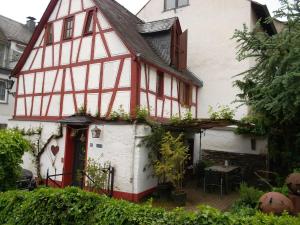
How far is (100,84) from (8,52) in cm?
1460

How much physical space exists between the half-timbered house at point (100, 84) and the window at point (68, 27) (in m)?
0.04

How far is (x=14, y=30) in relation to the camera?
25.6 meters

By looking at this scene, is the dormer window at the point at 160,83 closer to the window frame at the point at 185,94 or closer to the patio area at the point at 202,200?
the window frame at the point at 185,94

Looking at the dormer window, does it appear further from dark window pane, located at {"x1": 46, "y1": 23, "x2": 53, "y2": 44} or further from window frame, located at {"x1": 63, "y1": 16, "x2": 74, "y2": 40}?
dark window pane, located at {"x1": 46, "y1": 23, "x2": 53, "y2": 44}

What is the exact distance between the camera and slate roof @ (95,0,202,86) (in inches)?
475

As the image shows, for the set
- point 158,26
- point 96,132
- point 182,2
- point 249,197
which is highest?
point 182,2

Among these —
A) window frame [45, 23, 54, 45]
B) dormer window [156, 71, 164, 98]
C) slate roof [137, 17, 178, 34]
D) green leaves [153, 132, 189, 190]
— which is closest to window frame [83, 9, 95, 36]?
window frame [45, 23, 54, 45]

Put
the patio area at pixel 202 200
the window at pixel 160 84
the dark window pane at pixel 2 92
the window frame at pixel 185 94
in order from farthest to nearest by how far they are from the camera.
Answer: the dark window pane at pixel 2 92
the window frame at pixel 185 94
the window at pixel 160 84
the patio area at pixel 202 200

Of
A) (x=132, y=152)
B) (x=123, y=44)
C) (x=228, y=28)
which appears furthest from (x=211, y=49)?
(x=132, y=152)

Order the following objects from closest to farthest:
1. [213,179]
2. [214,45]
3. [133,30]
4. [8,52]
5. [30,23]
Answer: [213,179] < [133,30] < [214,45] < [8,52] < [30,23]

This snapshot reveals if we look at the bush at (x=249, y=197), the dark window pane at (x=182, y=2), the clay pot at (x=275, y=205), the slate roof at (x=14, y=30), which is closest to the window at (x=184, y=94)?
the dark window pane at (x=182, y=2)

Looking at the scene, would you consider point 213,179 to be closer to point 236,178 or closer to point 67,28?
A: point 236,178

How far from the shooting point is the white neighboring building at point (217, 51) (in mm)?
15492

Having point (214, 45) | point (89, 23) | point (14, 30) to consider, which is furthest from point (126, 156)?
point (14, 30)
